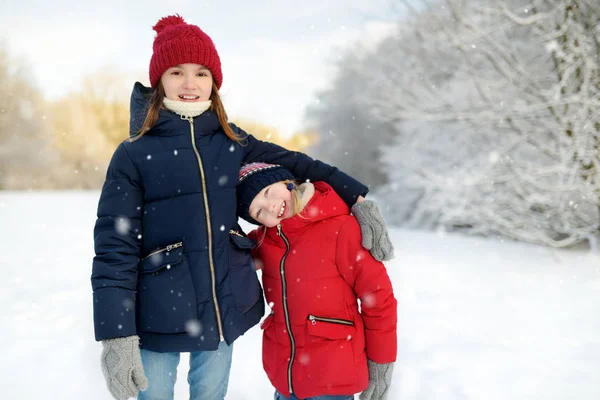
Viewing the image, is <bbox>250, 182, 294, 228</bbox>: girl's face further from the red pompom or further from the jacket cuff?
the red pompom

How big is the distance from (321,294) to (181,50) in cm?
122

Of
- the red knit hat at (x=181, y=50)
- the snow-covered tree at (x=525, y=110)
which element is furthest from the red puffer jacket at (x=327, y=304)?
the snow-covered tree at (x=525, y=110)

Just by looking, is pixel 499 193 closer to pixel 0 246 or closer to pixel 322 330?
pixel 322 330

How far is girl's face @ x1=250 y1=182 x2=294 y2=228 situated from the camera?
6.71 feet

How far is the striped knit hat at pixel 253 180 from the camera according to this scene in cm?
205

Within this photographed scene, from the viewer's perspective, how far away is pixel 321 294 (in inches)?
81.5

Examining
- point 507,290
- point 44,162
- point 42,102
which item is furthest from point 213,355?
point 42,102

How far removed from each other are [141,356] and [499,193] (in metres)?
6.98

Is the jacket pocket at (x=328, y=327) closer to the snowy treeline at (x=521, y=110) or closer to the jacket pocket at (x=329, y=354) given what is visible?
the jacket pocket at (x=329, y=354)

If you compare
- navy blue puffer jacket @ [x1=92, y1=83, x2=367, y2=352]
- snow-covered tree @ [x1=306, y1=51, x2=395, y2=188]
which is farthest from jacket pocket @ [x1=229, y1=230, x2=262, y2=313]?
snow-covered tree @ [x1=306, y1=51, x2=395, y2=188]

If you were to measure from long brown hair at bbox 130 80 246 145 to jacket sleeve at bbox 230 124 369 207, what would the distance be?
3.0 inches

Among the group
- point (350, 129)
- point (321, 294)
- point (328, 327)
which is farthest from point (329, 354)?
point (350, 129)

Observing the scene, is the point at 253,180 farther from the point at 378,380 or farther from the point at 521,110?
the point at 521,110

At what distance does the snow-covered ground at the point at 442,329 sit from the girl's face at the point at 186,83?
2.07 meters
